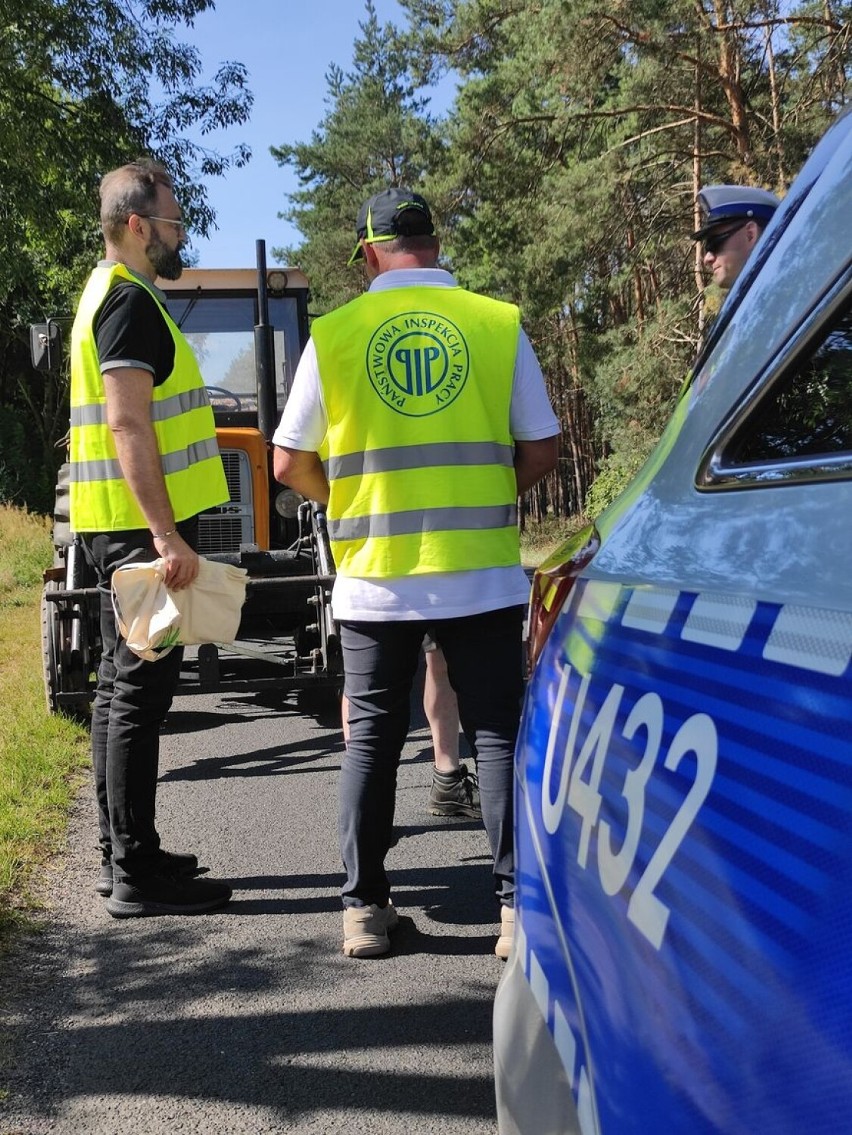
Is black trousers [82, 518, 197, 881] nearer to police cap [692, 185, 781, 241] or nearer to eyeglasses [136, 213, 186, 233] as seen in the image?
eyeglasses [136, 213, 186, 233]

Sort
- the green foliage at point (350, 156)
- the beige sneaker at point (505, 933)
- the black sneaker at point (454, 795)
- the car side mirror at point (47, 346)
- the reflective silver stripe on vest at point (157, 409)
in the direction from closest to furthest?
the beige sneaker at point (505, 933)
the reflective silver stripe on vest at point (157, 409)
the black sneaker at point (454, 795)
the car side mirror at point (47, 346)
the green foliage at point (350, 156)

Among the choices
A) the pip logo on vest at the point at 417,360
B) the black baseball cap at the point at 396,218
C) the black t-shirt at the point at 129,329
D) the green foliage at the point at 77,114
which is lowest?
the pip logo on vest at the point at 417,360

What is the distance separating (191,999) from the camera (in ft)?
10.1

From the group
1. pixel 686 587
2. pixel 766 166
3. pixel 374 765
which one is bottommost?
pixel 374 765

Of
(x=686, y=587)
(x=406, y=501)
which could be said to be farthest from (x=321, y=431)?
(x=686, y=587)

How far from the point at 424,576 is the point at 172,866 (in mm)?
1466

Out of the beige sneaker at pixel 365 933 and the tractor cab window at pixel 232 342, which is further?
the tractor cab window at pixel 232 342

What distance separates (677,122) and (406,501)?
19.1 m

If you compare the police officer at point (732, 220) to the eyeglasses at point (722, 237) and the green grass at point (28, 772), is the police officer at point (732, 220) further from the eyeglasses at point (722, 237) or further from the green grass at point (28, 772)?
the green grass at point (28, 772)

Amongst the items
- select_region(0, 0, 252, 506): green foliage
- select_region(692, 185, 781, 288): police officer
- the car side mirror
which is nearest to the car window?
select_region(692, 185, 781, 288): police officer

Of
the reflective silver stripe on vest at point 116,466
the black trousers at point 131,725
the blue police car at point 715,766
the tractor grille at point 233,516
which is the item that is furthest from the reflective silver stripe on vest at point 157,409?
the tractor grille at point 233,516

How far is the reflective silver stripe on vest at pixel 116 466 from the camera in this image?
12.0ft

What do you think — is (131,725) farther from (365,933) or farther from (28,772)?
(28,772)

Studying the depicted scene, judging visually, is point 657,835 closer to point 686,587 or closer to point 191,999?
point 686,587
